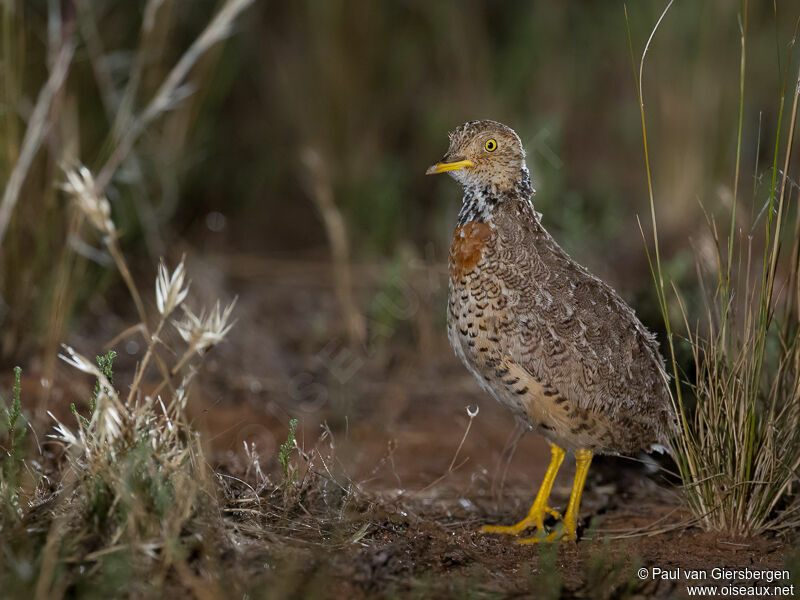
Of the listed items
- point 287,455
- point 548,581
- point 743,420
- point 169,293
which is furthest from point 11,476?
point 743,420

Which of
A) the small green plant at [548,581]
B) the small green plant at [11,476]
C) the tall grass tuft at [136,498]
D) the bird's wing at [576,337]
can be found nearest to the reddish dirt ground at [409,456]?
the small green plant at [548,581]

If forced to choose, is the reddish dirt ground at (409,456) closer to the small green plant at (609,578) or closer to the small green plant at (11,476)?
the small green plant at (609,578)

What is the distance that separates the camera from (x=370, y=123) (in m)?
7.06

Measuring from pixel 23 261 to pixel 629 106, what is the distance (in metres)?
5.58

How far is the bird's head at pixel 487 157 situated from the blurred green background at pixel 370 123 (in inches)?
58.2

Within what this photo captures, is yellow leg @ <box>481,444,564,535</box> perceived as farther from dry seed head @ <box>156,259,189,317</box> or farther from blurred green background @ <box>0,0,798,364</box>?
dry seed head @ <box>156,259,189,317</box>

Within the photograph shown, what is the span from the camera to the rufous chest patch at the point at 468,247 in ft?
11.0

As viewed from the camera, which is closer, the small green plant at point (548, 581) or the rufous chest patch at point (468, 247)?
the small green plant at point (548, 581)

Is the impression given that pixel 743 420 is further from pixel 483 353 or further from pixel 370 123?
pixel 370 123

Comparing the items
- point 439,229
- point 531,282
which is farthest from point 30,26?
point 531,282

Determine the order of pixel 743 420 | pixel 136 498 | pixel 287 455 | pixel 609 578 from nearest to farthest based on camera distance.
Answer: pixel 136 498 → pixel 609 578 → pixel 287 455 → pixel 743 420

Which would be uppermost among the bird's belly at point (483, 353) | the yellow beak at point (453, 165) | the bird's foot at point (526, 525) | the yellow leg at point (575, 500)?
the yellow beak at point (453, 165)

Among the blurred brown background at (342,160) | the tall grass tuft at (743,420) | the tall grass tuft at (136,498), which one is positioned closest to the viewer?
the tall grass tuft at (136,498)

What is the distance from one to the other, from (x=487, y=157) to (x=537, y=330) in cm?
67
